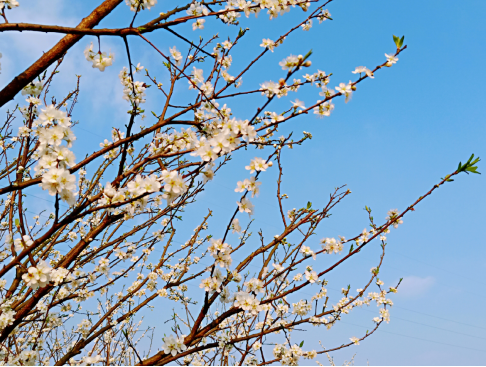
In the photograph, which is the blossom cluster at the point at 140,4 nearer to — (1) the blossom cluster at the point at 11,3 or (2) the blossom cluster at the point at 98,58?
(2) the blossom cluster at the point at 98,58

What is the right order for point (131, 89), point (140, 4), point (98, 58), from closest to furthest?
point (140, 4)
point (98, 58)
point (131, 89)

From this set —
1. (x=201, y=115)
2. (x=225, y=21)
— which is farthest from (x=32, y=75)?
(x=225, y=21)

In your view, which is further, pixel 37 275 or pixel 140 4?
pixel 37 275

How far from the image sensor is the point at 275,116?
2.26 metres

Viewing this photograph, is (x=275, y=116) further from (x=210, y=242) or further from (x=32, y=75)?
(x=32, y=75)

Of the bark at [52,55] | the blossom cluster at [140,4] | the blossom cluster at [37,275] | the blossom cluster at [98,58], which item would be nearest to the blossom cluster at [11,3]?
the bark at [52,55]

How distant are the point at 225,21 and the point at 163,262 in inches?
107

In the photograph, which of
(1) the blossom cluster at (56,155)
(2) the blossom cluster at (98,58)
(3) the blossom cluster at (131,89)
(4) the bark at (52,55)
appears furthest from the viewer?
(3) the blossom cluster at (131,89)

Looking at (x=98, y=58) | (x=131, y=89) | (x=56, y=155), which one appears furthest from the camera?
(x=131, y=89)

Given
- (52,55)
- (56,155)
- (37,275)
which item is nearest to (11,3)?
(52,55)

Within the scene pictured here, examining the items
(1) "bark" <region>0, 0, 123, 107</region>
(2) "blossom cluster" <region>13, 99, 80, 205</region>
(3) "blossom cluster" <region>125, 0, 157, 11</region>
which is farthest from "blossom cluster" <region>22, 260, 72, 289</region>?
(3) "blossom cluster" <region>125, 0, 157, 11</region>

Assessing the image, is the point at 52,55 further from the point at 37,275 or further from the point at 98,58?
the point at 37,275

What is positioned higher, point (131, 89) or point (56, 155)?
point (131, 89)

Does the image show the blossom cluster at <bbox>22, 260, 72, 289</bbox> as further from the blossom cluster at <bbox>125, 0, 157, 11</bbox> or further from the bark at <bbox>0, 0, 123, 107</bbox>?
the blossom cluster at <bbox>125, 0, 157, 11</bbox>
